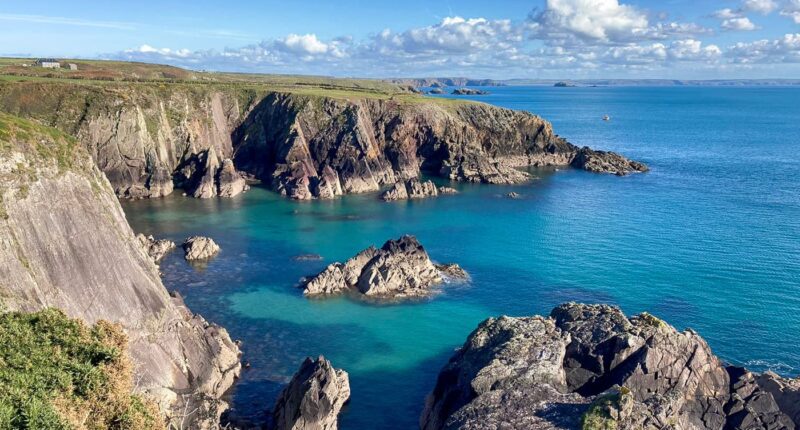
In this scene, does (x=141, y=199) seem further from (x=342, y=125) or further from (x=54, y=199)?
(x=54, y=199)

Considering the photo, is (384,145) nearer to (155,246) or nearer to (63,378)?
(155,246)

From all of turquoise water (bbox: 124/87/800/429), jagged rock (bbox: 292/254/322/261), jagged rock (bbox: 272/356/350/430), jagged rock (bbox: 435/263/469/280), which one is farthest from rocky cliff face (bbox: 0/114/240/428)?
jagged rock (bbox: 435/263/469/280)

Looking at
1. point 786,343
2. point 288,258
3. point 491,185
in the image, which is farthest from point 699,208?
point 288,258

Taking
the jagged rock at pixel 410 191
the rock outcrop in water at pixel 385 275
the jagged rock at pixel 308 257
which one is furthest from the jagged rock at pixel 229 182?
the rock outcrop in water at pixel 385 275

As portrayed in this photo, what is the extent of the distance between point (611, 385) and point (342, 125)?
10562cm

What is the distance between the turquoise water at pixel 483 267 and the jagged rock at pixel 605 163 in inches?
649

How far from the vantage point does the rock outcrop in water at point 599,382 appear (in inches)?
1458

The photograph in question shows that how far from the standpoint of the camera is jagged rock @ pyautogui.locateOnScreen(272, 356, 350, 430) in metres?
41.4

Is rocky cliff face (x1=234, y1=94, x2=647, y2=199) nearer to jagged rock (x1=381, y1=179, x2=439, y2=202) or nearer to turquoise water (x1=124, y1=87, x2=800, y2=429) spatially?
jagged rock (x1=381, y1=179, x2=439, y2=202)

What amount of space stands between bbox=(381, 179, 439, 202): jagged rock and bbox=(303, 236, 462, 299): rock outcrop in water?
4572 cm

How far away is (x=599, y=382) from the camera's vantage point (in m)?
44.5

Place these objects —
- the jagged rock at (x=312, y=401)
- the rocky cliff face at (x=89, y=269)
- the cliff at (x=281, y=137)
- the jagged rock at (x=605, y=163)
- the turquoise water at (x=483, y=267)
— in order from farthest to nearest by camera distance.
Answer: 1. the jagged rock at (x=605, y=163)
2. the cliff at (x=281, y=137)
3. the turquoise water at (x=483, y=267)
4. the jagged rock at (x=312, y=401)
5. the rocky cliff face at (x=89, y=269)

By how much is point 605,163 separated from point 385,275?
10302 cm

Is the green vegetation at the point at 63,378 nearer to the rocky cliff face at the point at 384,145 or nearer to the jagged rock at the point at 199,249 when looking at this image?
the jagged rock at the point at 199,249
